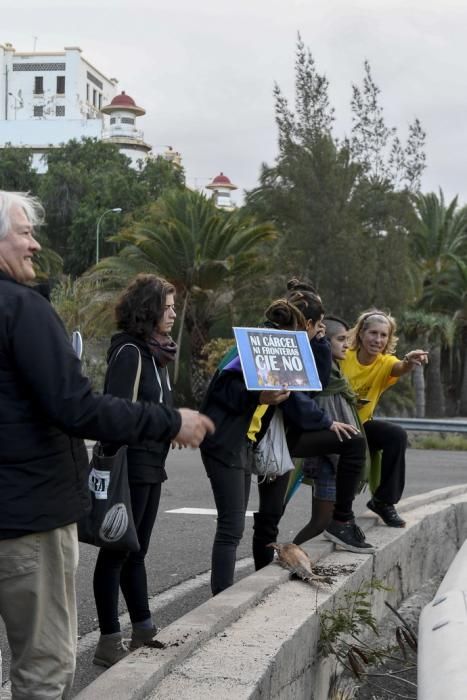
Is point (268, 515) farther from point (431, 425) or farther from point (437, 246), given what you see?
point (437, 246)

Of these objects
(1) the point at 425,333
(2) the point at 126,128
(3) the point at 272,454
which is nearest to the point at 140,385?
(3) the point at 272,454

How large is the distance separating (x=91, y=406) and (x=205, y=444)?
232 centimetres

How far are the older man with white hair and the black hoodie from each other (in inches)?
57.3

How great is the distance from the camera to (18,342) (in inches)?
130

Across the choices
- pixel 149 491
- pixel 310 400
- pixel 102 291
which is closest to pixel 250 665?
pixel 149 491

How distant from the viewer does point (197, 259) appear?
29.3 m

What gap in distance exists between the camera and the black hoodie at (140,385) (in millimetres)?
5031

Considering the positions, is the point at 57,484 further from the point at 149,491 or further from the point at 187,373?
the point at 187,373

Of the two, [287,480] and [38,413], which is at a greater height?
[38,413]

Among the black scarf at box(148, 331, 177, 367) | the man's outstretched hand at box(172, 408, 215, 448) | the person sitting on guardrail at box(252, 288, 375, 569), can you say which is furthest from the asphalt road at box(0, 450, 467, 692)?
the man's outstretched hand at box(172, 408, 215, 448)

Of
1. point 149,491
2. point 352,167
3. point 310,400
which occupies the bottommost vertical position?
point 149,491

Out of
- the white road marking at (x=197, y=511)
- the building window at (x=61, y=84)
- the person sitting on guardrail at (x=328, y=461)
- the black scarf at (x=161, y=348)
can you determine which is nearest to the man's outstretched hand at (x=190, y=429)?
the black scarf at (x=161, y=348)

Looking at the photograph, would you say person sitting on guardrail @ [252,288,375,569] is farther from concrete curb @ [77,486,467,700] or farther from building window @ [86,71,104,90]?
building window @ [86,71,104,90]

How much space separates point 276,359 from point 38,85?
134645 mm
